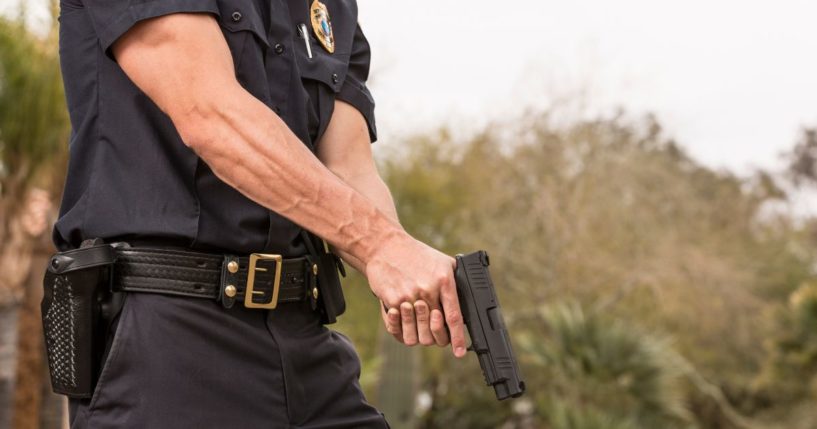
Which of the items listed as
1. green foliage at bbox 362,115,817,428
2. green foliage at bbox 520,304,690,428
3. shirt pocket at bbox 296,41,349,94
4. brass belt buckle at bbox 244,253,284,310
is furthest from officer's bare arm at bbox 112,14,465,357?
green foliage at bbox 362,115,817,428

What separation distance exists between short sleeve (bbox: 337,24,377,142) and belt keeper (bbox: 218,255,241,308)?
450mm

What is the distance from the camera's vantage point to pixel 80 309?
4.55ft

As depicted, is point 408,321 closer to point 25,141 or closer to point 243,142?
point 243,142

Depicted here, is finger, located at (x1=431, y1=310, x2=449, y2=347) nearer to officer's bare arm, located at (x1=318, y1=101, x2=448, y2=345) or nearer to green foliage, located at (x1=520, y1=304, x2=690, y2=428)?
officer's bare arm, located at (x1=318, y1=101, x2=448, y2=345)

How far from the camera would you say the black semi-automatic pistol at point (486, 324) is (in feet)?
4.44

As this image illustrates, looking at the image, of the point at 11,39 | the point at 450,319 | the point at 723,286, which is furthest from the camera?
the point at 723,286

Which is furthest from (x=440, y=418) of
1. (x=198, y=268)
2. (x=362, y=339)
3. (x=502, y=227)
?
(x=198, y=268)

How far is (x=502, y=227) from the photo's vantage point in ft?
65.5

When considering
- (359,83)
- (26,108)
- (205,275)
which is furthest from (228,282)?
(26,108)

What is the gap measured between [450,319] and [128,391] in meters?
0.44

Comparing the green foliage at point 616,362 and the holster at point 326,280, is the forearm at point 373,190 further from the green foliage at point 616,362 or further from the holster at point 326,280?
the green foliage at point 616,362

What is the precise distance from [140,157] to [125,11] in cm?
20

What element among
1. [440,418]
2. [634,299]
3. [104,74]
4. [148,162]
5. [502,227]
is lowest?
[148,162]

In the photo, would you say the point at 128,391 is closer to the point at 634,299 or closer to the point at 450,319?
the point at 450,319
